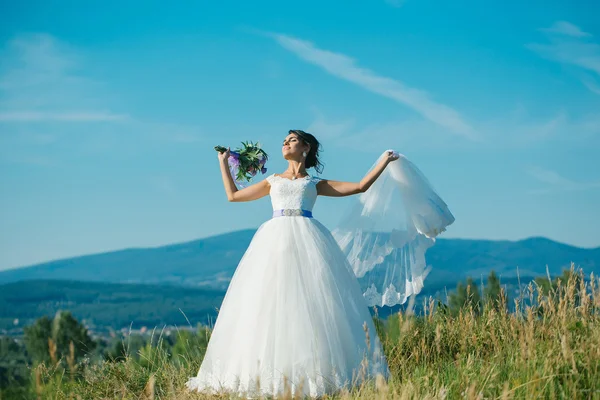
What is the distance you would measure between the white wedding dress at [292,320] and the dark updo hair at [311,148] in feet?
2.75

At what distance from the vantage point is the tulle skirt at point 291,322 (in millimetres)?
6191

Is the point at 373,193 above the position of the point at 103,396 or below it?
above

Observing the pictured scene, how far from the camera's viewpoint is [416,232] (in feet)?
26.6

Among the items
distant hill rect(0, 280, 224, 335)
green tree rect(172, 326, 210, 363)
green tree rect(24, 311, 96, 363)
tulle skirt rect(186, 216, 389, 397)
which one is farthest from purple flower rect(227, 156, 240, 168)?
distant hill rect(0, 280, 224, 335)

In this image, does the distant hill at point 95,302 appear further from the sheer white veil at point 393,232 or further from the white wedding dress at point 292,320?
the white wedding dress at point 292,320

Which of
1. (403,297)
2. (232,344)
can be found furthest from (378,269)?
(232,344)

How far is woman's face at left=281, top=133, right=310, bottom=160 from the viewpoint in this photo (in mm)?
7582

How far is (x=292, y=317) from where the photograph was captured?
6359mm

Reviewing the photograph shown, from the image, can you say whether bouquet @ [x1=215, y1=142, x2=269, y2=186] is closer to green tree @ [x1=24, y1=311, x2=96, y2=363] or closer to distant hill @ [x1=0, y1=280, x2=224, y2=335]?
green tree @ [x1=24, y1=311, x2=96, y2=363]

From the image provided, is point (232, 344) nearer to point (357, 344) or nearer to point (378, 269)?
point (357, 344)

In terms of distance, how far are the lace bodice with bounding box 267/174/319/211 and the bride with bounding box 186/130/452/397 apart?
0.01 metres

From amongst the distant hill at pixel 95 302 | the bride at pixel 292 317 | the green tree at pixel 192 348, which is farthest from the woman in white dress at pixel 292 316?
the distant hill at pixel 95 302

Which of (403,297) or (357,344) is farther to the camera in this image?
(403,297)

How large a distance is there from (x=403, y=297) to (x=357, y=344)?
179cm
